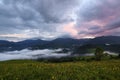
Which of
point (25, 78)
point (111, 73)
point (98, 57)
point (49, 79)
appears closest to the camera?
point (49, 79)

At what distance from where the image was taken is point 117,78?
11.8m

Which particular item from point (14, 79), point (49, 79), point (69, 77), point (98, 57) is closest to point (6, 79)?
point (14, 79)

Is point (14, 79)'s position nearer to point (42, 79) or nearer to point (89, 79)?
point (42, 79)

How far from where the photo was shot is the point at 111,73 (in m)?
13.1

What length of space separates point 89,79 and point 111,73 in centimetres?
252

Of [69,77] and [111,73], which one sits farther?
[111,73]

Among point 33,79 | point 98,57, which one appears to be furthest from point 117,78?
point 98,57

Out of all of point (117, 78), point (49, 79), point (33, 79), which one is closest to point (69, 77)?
point (49, 79)

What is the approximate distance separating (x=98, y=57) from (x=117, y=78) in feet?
485

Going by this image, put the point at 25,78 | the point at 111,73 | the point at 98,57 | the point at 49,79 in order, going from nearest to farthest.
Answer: the point at 49,79 → the point at 25,78 → the point at 111,73 → the point at 98,57

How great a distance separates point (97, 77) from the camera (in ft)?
38.6

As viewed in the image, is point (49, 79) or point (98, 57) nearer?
point (49, 79)

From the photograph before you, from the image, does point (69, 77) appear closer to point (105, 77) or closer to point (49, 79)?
point (49, 79)

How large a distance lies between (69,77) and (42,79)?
5.79ft
